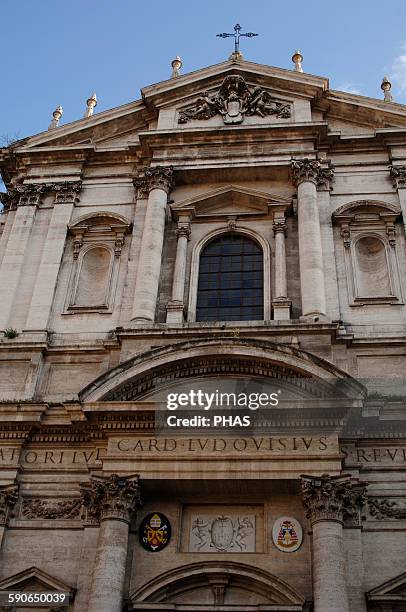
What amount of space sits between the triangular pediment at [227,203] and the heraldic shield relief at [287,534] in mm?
7983

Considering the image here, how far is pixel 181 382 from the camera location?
1487cm

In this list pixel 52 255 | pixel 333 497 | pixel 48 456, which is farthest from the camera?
pixel 52 255

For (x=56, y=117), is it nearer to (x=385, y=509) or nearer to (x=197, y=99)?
(x=197, y=99)

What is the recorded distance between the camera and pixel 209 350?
14.8 metres

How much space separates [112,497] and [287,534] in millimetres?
3231

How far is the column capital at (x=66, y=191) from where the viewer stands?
64.7 ft

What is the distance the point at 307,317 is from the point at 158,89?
894cm

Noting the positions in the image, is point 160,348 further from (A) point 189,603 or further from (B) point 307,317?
(A) point 189,603

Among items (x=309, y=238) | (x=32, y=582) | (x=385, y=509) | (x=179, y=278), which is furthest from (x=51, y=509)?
(x=309, y=238)

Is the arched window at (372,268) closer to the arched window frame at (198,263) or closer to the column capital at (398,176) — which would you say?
the column capital at (398,176)

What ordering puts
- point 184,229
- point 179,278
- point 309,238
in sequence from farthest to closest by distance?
point 184,229 < point 179,278 < point 309,238

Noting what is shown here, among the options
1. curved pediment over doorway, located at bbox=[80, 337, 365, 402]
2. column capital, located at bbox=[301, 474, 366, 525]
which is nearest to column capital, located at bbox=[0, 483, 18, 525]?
curved pediment over doorway, located at bbox=[80, 337, 365, 402]

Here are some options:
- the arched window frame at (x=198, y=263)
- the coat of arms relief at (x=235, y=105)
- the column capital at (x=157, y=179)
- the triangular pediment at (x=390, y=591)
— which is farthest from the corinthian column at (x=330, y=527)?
the coat of arms relief at (x=235, y=105)

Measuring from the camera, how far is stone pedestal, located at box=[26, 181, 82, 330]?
683 inches
